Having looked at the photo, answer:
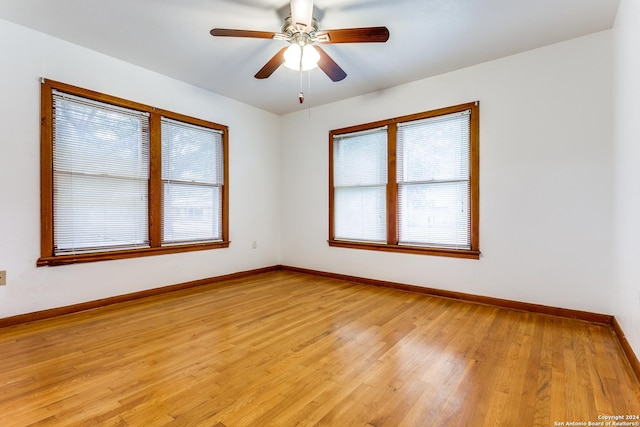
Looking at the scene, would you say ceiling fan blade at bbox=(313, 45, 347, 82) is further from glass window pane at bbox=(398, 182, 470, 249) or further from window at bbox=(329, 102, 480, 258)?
glass window pane at bbox=(398, 182, 470, 249)

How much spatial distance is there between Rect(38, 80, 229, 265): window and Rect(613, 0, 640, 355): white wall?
4.22m

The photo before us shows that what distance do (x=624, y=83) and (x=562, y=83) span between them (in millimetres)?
745

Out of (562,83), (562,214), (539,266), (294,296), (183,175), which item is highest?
(562,83)

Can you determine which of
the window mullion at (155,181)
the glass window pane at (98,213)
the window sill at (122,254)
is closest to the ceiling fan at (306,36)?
the window mullion at (155,181)

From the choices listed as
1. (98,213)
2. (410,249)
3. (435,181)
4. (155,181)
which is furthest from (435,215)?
(98,213)

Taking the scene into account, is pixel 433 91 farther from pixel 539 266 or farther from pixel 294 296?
pixel 294 296

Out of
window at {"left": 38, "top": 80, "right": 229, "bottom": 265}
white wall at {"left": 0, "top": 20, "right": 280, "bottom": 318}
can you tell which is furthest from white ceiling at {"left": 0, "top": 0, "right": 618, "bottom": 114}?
window at {"left": 38, "top": 80, "right": 229, "bottom": 265}

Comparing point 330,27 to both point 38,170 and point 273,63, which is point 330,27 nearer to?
point 273,63

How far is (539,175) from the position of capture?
3.07 m

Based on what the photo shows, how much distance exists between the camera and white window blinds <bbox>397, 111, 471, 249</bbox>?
3564 millimetres

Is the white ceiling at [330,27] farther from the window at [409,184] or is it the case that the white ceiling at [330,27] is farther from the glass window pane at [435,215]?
the glass window pane at [435,215]

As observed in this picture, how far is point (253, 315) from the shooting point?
2.99 meters

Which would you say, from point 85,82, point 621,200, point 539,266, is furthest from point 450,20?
point 85,82

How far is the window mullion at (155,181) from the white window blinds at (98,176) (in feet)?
0.17
